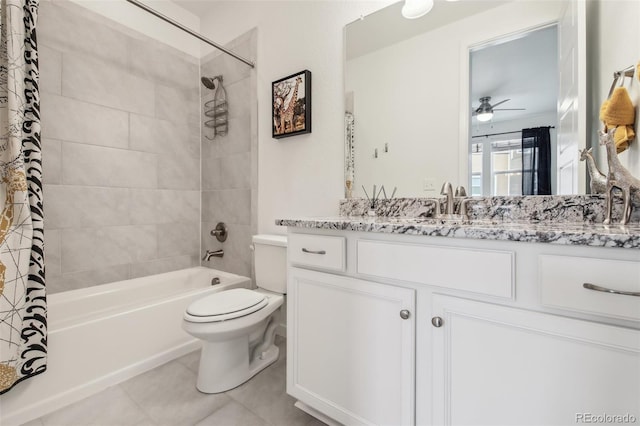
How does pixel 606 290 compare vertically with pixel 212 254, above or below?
above

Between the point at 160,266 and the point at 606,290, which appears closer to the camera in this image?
the point at 606,290

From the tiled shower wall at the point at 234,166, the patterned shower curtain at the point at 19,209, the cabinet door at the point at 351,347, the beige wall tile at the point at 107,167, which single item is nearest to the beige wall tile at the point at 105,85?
the beige wall tile at the point at 107,167

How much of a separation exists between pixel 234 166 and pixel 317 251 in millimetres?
1470

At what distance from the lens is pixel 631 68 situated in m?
0.94

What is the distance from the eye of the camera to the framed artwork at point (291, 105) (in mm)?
1851

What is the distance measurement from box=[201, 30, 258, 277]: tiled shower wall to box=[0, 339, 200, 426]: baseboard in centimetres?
73

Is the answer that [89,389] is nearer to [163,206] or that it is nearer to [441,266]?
[163,206]

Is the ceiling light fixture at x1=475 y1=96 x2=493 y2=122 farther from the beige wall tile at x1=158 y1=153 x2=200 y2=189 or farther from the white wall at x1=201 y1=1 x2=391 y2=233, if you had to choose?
the beige wall tile at x1=158 y1=153 x2=200 y2=189

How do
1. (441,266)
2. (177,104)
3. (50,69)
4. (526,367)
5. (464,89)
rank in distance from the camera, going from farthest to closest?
(177,104) → (50,69) → (464,89) → (441,266) → (526,367)

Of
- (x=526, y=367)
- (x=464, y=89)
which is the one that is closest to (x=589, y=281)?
(x=526, y=367)

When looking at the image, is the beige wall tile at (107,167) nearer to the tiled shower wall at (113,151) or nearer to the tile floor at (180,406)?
the tiled shower wall at (113,151)

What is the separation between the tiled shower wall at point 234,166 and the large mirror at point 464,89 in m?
0.86

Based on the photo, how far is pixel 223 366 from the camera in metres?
1.50

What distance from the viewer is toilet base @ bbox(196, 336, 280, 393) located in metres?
1.48
